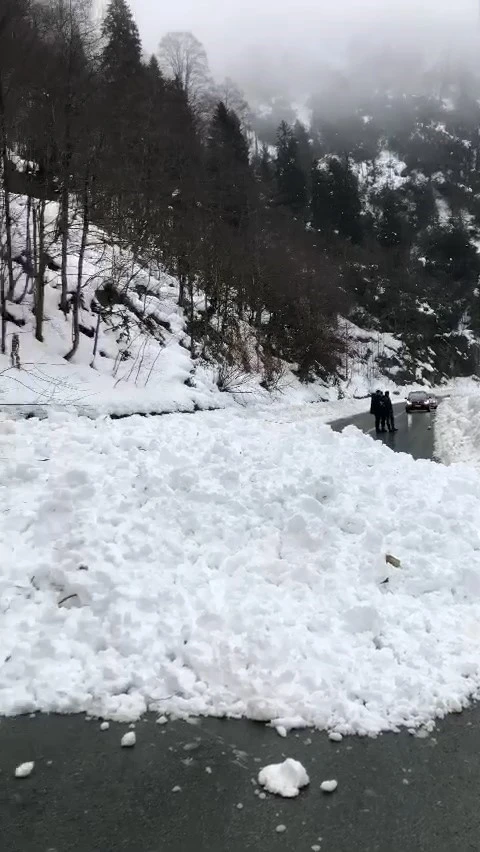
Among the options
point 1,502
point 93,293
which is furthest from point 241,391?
point 1,502

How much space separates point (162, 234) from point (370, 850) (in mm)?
32626

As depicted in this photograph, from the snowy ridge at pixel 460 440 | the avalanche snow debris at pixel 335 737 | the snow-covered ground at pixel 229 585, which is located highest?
the snowy ridge at pixel 460 440

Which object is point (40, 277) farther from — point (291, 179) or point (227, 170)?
point (291, 179)

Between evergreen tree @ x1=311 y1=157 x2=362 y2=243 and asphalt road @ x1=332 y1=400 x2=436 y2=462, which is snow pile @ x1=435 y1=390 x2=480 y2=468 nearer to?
asphalt road @ x1=332 y1=400 x2=436 y2=462

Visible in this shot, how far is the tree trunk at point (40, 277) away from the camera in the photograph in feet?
65.2

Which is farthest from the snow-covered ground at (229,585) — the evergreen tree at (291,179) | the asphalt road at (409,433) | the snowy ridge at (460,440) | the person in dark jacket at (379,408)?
the evergreen tree at (291,179)

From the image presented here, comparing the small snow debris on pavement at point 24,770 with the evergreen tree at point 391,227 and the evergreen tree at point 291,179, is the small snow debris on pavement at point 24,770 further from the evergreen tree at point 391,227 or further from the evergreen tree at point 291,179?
the evergreen tree at point 391,227

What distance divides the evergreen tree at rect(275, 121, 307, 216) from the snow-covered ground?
75.7 m

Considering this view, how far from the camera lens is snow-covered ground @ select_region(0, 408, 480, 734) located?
4.70 m

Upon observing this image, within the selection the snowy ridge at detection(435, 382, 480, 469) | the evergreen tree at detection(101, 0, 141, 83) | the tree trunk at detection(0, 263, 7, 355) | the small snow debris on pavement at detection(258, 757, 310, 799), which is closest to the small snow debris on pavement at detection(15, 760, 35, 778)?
the small snow debris on pavement at detection(258, 757, 310, 799)

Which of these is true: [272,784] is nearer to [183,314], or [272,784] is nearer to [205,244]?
[183,314]

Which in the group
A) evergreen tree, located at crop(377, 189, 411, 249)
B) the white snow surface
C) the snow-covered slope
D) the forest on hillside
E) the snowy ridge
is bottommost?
the white snow surface

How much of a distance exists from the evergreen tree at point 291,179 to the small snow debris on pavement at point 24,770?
80.5 metres

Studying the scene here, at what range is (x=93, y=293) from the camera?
83.6 feet
